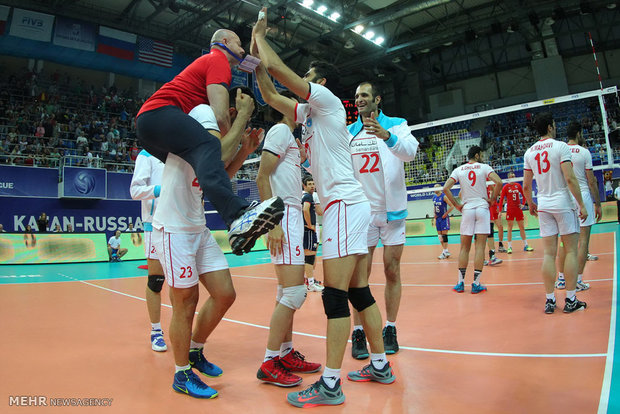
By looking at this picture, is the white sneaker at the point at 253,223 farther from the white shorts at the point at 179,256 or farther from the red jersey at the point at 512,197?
the red jersey at the point at 512,197

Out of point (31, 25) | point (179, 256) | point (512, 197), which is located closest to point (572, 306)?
point (179, 256)

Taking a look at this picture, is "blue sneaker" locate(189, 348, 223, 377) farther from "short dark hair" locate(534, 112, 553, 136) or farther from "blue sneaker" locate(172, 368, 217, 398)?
"short dark hair" locate(534, 112, 553, 136)

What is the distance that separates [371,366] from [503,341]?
4.68ft

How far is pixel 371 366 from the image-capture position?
2715 mm

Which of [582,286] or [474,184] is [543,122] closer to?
[474,184]

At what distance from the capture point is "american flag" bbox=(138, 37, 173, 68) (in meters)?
21.3

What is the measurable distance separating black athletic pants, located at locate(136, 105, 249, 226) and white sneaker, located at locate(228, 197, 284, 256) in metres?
0.10

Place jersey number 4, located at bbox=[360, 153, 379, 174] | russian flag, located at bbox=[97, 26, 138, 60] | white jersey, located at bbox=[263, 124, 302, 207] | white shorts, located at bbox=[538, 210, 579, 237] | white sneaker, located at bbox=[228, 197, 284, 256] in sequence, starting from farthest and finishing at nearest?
russian flag, located at bbox=[97, 26, 138, 60] → white shorts, located at bbox=[538, 210, 579, 237] → jersey number 4, located at bbox=[360, 153, 379, 174] → white jersey, located at bbox=[263, 124, 302, 207] → white sneaker, located at bbox=[228, 197, 284, 256]

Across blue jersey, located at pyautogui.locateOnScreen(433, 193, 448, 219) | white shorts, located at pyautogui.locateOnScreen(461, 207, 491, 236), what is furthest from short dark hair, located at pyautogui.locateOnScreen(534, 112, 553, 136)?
blue jersey, located at pyautogui.locateOnScreen(433, 193, 448, 219)

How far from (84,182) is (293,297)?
56.7 ft

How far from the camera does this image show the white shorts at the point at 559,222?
15.0 ft

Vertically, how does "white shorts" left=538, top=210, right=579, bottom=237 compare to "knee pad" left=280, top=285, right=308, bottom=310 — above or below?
above

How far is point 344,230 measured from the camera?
251 cm

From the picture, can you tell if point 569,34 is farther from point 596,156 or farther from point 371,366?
point 371,366
